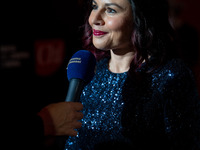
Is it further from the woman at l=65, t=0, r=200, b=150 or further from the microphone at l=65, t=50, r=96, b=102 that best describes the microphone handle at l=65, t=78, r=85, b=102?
the woman at l=65, t=0, r=200, b=150

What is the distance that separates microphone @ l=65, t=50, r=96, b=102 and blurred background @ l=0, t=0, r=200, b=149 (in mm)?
1420

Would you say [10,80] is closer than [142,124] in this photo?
No

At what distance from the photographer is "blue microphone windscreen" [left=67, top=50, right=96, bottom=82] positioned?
34.0 inches

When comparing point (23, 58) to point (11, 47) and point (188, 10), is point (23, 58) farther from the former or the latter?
point (188, 10)

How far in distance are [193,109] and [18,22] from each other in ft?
6.86

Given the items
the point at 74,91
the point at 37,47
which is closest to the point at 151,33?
the point at 74,91

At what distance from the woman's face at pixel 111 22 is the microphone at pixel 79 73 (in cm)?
11

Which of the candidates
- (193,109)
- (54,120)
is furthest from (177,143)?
(54,120)

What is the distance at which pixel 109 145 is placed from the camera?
1.04m

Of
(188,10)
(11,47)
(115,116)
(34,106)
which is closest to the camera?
(115,116)

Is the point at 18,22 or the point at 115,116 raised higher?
the point at 115,116

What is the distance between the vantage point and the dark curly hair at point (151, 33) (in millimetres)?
1011

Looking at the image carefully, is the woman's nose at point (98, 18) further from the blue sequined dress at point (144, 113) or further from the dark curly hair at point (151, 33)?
the blue sequined dress at point (144, 113)

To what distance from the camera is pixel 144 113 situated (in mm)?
1002
